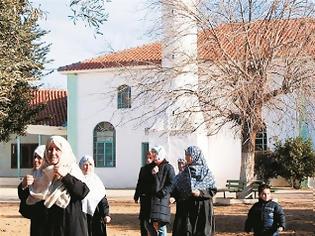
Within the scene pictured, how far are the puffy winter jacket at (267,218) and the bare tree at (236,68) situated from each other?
12.9 metres

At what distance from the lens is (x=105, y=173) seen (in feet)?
128

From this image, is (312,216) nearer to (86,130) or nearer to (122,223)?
(122,223)

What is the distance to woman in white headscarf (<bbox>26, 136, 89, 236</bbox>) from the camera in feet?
19.8

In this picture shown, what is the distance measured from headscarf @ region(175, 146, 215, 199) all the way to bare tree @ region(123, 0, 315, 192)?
13.1m

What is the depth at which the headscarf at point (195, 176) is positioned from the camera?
9.52 meters

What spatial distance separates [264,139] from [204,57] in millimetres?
11147

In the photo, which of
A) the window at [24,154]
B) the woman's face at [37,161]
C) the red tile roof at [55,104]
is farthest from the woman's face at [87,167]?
the window at [24,154]

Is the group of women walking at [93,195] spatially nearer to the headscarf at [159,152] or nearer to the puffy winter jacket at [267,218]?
the headscarf at [159,152]

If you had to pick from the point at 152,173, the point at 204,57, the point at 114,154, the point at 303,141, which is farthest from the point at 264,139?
the point at 152,173

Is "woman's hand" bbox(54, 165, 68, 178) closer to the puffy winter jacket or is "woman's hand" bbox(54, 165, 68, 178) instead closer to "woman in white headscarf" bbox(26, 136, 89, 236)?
"woman in white headscarf" bbox(26, 136, 89, 236)

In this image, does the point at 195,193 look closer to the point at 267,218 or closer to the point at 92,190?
the point at 267,218

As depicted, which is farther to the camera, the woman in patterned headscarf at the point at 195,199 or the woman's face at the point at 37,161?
the woman in patterned headscarf at the point at 195,199

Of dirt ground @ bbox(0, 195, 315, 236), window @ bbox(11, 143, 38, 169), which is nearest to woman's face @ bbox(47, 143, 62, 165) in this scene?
dirt ground @ bbox(0, 195, 315, 236)

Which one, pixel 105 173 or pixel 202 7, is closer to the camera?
pixel 202 7
